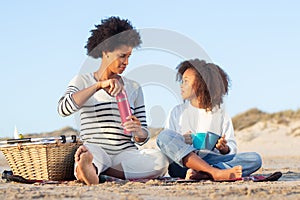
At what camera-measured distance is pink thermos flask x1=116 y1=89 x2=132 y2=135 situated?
4.15 meters

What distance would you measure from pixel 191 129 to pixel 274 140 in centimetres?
746

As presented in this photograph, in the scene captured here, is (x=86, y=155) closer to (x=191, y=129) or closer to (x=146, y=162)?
(x=146, y=162)

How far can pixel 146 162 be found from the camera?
4.34m

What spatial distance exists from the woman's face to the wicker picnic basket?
0.62 m

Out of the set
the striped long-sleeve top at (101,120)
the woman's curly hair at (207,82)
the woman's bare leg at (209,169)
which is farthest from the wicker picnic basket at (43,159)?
the woman's curly hair at (207,82)

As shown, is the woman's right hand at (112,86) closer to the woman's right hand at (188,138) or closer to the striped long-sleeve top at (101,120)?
the striped long-sleeve top at (101,120)

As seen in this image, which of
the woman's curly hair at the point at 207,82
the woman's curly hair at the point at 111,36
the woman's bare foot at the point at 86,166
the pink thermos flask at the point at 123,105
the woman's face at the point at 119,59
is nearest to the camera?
the woman's bare foot at the point at 86,166

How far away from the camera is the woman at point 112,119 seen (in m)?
4.23

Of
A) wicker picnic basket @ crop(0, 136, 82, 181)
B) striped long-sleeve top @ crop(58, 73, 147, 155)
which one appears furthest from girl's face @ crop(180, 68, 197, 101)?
wicker picnic basket @ crop(0, 136, 82, 181)

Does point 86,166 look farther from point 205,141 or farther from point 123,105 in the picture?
point 205,141

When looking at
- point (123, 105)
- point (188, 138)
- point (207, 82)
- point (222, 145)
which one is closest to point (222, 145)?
point (222, 145)

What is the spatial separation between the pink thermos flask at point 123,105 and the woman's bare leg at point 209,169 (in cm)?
55

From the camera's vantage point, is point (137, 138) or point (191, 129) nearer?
point (137, 138)

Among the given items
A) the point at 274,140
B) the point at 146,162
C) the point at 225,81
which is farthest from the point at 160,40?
the point at 274,140
